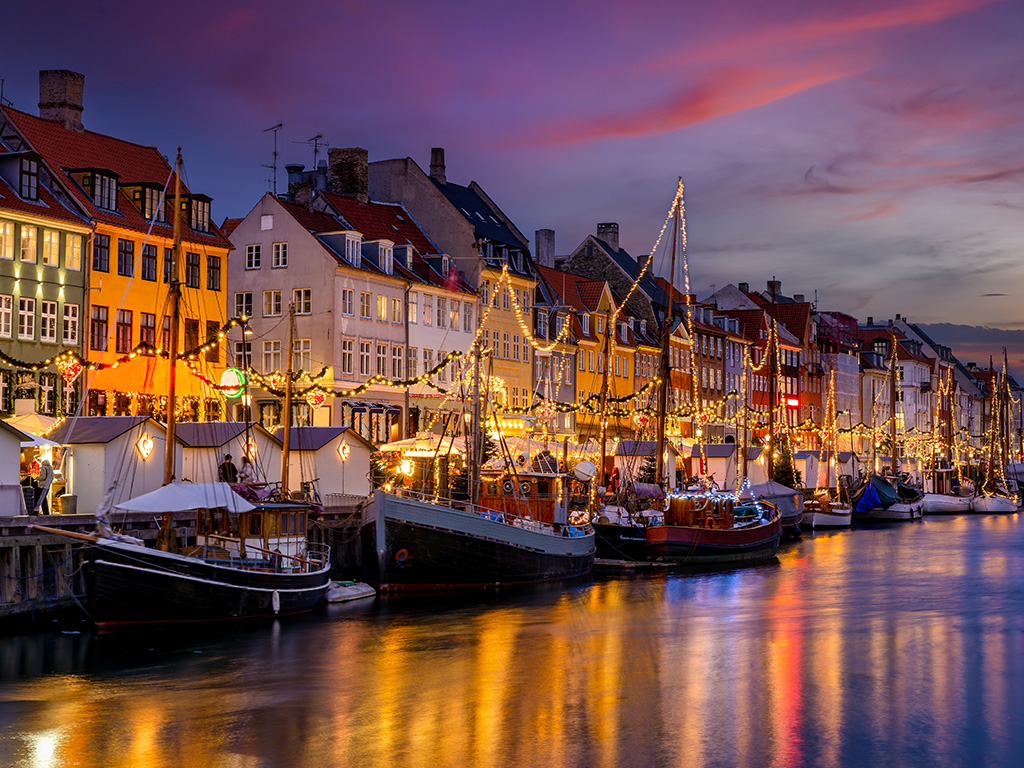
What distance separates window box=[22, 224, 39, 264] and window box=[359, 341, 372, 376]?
62.1 ft

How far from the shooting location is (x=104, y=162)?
60.3m

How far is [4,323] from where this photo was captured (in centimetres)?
5244

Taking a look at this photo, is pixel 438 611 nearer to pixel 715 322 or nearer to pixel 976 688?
pixel 976 688

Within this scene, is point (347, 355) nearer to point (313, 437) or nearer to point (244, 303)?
point (244, 303)

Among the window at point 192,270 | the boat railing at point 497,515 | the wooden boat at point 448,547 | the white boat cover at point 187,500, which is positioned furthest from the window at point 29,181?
the white boat cover at point 187,500

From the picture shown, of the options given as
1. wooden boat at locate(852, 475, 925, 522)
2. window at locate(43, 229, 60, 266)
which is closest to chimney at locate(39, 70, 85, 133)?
window at locate(43, 229, 60, 266)

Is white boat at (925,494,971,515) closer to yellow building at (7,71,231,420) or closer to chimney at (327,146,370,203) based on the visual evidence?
chimney at (327,146,370,203)

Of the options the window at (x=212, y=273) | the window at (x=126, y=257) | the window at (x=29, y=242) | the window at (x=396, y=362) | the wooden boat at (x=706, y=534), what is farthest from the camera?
the window at (x=396, y=362)

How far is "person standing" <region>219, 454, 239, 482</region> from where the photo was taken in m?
49.4

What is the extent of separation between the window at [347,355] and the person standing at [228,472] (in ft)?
56.8

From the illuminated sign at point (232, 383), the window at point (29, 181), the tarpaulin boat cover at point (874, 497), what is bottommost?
the tarpaulin boat cover at point (874, 497)

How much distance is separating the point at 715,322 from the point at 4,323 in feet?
245

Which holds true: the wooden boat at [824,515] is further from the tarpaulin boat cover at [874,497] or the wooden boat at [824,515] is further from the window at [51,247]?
the window at [51,247]

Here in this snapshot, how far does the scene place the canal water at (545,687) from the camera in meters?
23.3
